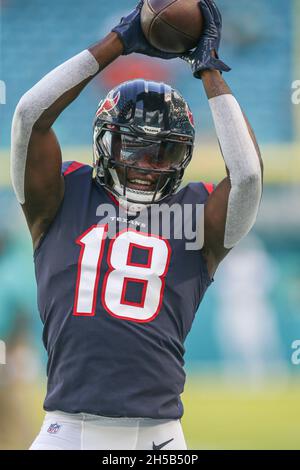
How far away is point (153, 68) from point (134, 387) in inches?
241

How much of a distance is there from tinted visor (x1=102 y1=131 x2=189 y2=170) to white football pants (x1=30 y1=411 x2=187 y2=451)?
690 mm

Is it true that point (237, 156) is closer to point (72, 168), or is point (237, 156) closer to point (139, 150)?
point (139, 150)

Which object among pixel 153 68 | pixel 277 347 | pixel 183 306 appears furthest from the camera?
pixel 153 68

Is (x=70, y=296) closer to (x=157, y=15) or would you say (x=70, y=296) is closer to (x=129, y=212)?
(x=129, y=212)

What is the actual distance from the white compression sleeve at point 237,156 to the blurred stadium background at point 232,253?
3742 millimetres

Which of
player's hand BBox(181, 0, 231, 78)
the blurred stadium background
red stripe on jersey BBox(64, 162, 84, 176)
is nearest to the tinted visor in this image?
red stripe on jersey BBox(64, 162, 84, 176)

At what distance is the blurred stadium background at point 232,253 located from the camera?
623cm

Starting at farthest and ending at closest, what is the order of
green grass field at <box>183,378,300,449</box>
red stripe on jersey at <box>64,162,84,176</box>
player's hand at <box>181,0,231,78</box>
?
green grass field at <box>183,378,300,449</box> → red stripe on jersey at <box>64,162,84,176</box> → player's hand at <box>181,0,231,78</box>

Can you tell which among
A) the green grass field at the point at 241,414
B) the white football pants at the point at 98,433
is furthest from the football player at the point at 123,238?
the green grass field at the point at 241,414

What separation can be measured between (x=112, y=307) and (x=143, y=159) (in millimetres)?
423

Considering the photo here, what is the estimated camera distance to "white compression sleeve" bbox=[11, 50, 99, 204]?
214 cm

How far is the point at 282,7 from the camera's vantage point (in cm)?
829

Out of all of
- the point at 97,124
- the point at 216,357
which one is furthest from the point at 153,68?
the point at 97,124

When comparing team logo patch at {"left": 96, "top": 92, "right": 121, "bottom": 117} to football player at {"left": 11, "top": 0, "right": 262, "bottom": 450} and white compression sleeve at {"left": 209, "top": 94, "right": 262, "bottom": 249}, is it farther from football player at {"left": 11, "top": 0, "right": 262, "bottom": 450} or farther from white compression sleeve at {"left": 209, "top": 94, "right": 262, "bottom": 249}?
white compression sleeve at {"left": 209, "top": 94, "right": 262, "bottom": 249}
